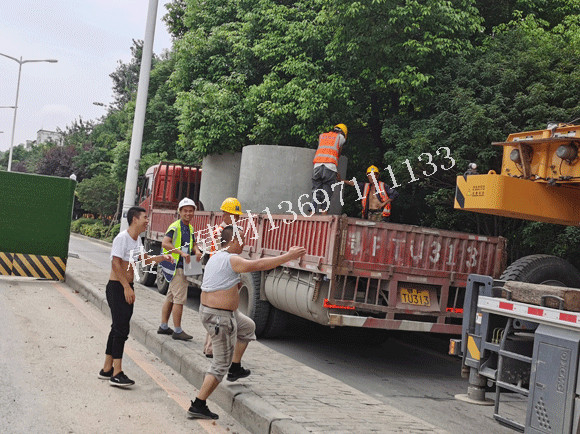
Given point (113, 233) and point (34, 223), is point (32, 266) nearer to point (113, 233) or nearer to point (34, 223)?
point (34, 223)

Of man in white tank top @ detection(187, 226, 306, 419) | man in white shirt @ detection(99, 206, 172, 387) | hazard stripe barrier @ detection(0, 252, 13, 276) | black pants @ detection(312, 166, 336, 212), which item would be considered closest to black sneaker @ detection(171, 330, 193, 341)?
man in white shirt @ detection(99, 206, 172, 387)

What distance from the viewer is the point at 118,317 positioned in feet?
21.6

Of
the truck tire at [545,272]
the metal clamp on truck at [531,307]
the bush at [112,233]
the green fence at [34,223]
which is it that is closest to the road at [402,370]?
the metal clamp on truck at [531,307]

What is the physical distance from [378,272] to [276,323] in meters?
→ 2.29

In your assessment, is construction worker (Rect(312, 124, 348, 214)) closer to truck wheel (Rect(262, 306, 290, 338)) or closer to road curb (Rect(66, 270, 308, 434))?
truck wheel (Rect(262, 306, 290, 338))

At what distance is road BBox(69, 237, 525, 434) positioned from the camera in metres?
7.00

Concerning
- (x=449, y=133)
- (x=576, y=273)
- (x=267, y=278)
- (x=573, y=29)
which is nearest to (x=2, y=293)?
(x=267, y=278)

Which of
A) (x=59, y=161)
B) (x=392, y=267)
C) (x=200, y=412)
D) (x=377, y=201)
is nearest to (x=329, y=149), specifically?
(x=377, y=201)

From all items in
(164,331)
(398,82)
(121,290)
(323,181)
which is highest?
(398,82)

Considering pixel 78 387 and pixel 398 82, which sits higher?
pixel 398 82

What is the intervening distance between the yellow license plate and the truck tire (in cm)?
192

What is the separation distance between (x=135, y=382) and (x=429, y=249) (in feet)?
13.2

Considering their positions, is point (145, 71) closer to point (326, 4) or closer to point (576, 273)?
point (326, 4)

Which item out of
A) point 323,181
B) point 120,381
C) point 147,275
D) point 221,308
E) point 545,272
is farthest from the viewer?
point 147,275
